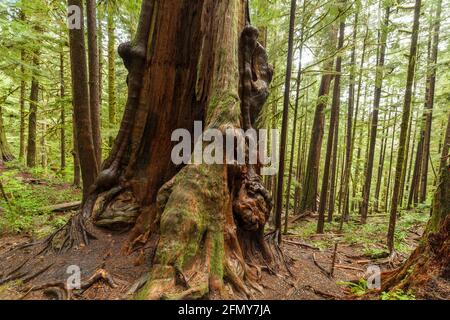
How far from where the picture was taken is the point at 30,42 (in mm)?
7531

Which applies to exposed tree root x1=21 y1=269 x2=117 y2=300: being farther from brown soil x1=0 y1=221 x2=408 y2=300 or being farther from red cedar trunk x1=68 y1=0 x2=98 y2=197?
red cedar trunk x1=68 y1=0 x2=98 y2=197

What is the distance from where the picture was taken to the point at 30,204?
7625 mm

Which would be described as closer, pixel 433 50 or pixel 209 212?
pixel 209 212

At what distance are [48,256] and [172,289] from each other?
2.62 metres

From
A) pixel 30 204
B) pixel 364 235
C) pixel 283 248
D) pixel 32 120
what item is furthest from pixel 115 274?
pixel 32 120

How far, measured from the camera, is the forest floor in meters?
3.55

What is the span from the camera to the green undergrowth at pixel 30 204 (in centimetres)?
644

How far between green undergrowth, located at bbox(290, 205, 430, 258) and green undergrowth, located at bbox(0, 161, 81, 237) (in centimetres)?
770

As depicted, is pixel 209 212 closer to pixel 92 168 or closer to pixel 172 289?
pixel 172 289

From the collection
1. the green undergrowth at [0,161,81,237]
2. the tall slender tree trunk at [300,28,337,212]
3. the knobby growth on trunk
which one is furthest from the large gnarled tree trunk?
the tall slender tree trunk at [300,28,337,212]

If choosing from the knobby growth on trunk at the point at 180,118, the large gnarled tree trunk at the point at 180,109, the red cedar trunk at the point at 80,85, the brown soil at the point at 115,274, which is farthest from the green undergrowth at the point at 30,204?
the large gnarled tree trunk at the point at 180,109

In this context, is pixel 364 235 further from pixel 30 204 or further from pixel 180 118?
pixel 30 204
